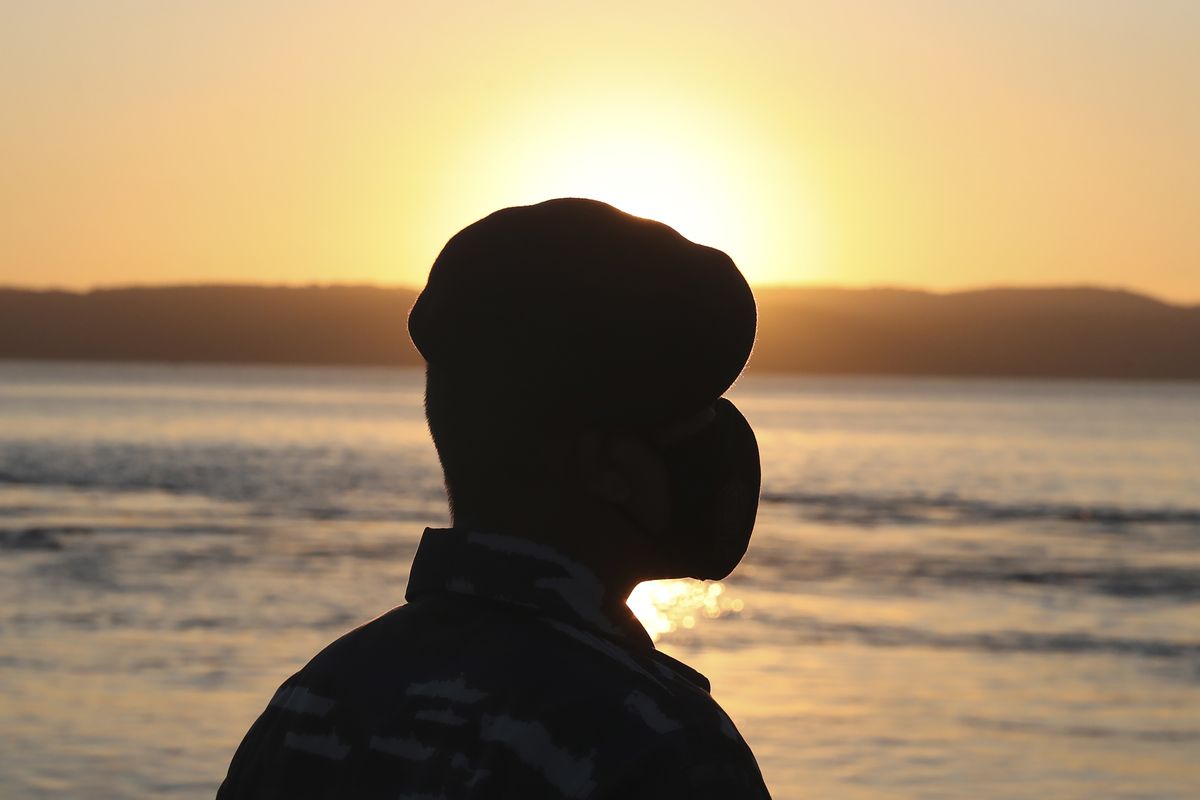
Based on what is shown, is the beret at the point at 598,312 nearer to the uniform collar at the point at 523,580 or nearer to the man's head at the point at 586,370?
the man's head at the point at 586,370

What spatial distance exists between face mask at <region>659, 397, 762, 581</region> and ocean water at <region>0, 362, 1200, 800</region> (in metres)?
8.82

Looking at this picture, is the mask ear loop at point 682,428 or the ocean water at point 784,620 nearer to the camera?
the mask ear loop at point 682,428

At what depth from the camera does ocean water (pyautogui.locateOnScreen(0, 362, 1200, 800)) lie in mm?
11016

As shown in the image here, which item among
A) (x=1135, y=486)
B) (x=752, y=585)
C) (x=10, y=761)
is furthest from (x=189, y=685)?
(x=1135, y=486)

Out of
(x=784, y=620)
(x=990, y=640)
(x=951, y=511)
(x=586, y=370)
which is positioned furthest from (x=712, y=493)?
(x=951, y=511)

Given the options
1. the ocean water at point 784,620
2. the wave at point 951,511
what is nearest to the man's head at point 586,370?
the ocean water at point 784,620

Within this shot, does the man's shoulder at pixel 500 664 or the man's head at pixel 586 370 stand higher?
the man's head at pixel 586 370

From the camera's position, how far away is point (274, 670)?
1370cm

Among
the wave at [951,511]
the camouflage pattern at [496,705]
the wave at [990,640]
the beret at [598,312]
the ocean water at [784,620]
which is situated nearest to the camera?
the camouflage pattern at [496,705]

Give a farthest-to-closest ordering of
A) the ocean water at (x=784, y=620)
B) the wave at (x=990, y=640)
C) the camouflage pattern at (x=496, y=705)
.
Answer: the wave at (x=990, y=640) → the ocean water at (x=784, y=620) → the camouflage pattern at (x=496, y=705)

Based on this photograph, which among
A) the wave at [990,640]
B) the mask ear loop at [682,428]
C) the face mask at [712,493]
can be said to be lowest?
the wave at [990,640]

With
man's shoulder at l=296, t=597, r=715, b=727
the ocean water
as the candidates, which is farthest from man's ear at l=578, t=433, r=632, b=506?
the ocean water

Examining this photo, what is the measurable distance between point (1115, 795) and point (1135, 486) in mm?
37195

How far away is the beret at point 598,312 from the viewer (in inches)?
58.4
